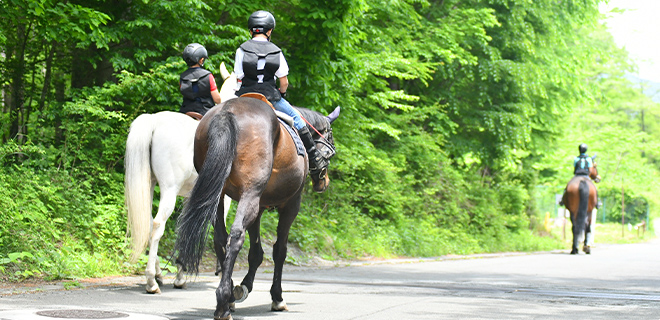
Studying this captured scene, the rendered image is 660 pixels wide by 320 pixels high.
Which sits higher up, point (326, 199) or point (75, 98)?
point (75, 98)

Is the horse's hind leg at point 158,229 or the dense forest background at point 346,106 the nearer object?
the horse's hind leg at point 158,229

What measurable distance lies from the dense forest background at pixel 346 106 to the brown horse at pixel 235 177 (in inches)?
127

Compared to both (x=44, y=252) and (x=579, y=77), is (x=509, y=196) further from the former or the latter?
(x=44, y=252)

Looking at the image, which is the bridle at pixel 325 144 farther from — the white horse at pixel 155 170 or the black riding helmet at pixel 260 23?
the white horse at pixel 155 170

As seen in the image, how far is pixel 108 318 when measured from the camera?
5.98 meters

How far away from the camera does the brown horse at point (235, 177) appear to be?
6215 millimetres

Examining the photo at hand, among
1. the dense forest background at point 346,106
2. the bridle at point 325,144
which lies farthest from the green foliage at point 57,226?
the bridle at point 325,144

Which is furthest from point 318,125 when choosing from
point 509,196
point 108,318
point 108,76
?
point 509,196

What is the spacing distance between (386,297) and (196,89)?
3.37 meters

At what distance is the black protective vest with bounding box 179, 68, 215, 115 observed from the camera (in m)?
9.59

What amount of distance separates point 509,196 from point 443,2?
768 centimetres

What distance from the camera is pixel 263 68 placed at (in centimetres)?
732

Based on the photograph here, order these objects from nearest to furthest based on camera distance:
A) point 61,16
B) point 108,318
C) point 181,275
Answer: point 108,318
point 181,275
point 61,16

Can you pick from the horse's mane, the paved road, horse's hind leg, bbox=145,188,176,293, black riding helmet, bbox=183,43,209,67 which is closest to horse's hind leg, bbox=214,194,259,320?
the paved road
